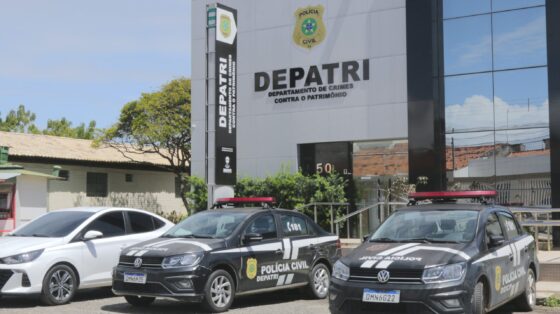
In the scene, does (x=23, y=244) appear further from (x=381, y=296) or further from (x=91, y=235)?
(x=381, y=296)

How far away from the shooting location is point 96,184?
111 ft

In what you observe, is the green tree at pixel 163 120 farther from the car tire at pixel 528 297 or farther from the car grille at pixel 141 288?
the car tire at pixel 528 297

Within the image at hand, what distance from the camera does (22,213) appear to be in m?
19.1

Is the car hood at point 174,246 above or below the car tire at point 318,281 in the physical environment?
above

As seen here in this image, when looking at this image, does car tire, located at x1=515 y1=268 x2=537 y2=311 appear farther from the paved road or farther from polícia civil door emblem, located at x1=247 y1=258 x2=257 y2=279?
polícia civil door emblem, located at x1=247 y1=258 x2=257 y2=279

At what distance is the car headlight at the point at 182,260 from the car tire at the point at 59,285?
2156mm

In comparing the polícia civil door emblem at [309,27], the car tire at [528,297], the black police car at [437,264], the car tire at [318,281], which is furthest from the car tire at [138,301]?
the polícia civil door emblem at [309,27]

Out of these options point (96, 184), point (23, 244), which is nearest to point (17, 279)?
point (23, 244)

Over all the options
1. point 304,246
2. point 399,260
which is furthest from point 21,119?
point 399,260

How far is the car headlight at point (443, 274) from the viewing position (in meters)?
7.47

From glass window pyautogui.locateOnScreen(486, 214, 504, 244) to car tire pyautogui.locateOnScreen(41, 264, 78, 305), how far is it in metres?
6.46

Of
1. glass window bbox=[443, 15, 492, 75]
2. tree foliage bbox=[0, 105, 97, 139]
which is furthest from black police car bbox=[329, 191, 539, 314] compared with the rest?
tree foliage bbox=[0, 105, 97, 139]

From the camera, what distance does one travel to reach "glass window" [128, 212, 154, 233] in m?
12.2

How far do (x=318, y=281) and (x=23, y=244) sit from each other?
483 cm
